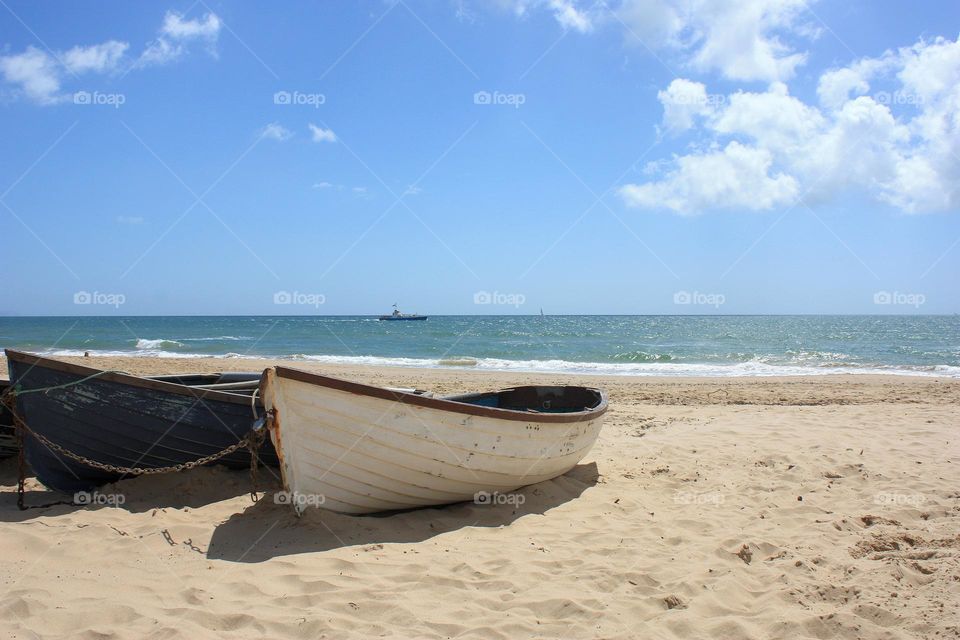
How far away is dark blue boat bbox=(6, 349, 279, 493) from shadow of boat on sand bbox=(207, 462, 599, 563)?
1.00 meters

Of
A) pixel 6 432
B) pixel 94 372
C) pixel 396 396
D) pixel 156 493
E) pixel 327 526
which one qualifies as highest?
pixel 94 372

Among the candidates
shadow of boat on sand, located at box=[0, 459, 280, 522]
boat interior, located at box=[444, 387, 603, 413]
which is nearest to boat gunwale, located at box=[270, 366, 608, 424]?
shadow of boat on sand, located at box=[0, 459, 280, 522]

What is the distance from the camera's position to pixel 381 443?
4934 millimetres

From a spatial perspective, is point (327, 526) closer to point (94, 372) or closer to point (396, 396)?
point (396, 396)

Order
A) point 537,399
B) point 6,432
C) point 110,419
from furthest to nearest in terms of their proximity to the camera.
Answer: point 537,399 → point 6,432 → point 110,419

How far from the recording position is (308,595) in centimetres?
384

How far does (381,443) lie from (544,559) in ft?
5.08

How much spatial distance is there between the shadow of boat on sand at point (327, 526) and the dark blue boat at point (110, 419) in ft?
3.28

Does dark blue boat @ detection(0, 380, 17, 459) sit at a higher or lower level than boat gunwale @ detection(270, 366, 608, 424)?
lower

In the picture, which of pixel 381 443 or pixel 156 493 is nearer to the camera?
pixel 381 443

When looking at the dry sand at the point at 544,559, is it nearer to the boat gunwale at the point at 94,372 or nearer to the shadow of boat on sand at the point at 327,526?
the shadow of boat on sand at the point at 327,526

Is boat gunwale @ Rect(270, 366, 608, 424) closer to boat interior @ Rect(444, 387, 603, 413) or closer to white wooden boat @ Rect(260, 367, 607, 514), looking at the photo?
white wooden boat @ Rect(260, 367, 607, 514)

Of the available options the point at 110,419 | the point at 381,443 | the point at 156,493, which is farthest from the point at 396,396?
the point at 110,419

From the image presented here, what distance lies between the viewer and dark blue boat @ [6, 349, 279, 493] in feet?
18.7
